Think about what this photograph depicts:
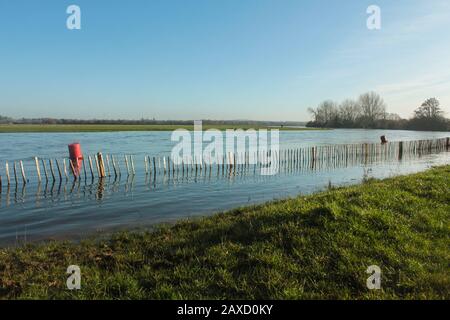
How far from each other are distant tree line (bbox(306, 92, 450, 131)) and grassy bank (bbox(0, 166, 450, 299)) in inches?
4351

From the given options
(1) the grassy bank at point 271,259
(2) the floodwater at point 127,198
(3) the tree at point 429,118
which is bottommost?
(2) the floodwater at point 127,198

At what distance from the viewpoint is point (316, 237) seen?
19.6 ft

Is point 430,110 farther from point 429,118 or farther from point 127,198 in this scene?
point 127,198

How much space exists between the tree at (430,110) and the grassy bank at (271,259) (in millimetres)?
113286

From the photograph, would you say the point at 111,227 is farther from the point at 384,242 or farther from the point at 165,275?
the point at 384,242

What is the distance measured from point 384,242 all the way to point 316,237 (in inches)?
46.1

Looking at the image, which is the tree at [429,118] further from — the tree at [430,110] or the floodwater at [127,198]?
the floodwater at [127,198]


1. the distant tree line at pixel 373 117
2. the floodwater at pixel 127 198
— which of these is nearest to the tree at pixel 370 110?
the distant tree line at pixel 373 117

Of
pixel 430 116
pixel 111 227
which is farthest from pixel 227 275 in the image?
pixel 430 116

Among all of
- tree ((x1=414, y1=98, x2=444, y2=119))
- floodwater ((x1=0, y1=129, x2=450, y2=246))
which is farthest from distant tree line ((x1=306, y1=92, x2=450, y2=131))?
floodwater ((x1=0, y1=129, x2=450, y2=246))

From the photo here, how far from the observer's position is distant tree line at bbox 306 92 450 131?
103812mm

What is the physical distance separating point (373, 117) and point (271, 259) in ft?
468

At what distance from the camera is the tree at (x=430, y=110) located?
10336 cm

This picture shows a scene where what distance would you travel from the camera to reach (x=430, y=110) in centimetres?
10562
